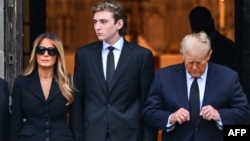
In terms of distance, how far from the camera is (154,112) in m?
7.03

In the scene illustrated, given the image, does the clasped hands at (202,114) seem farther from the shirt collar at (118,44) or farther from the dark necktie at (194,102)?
the shirt collar at (118,44)

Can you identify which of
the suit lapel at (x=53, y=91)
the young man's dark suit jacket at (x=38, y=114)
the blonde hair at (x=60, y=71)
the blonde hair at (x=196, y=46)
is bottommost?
the young man's dark suit jacket at (x=38, y=114)

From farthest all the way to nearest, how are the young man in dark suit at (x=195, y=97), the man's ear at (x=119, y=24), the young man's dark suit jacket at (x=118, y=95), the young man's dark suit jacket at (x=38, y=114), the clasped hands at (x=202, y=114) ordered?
the man's ear at (x=119, y=24), the young man's dark suit jacket at (x=118, y=95), the young man's dark suit jacket at (x=38, y=114), the young man in dark suit at (x=195, y=97), the clasped hands at (x=202, y=114)

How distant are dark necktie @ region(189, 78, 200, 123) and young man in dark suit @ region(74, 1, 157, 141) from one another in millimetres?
472

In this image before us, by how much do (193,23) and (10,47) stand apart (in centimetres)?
251

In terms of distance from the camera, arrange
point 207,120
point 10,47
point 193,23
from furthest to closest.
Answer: point 193,23
point 10,47
point 207,120

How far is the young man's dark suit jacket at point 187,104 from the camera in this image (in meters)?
6.96

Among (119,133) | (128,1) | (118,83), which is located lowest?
(119,133)

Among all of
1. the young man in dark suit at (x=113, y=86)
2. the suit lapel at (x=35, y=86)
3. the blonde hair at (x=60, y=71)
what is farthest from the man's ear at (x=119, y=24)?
the suit lapel at (x=35, y=86)

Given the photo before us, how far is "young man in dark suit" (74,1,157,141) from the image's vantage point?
7.22 meters

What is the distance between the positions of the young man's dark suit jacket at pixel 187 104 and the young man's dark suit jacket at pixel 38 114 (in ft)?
2.40

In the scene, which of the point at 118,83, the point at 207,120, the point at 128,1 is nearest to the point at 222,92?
the point at 207,120

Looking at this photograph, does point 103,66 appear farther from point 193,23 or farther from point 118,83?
Answer: point 193,23

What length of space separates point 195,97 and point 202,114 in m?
0.22
